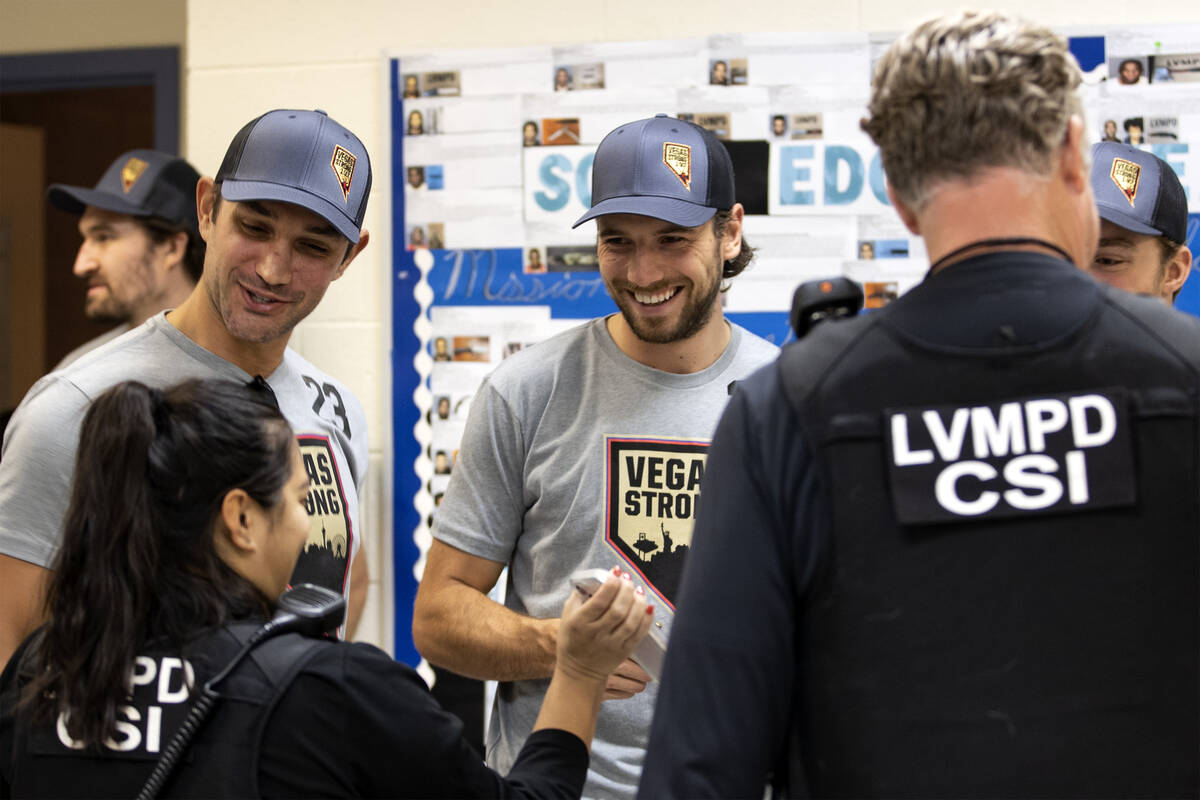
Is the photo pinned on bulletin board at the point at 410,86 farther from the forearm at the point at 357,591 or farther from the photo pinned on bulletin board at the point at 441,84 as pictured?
the forearm at the point at 357,591

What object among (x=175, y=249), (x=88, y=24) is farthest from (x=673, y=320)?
(x=88, y=24)

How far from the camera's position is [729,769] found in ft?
3.10

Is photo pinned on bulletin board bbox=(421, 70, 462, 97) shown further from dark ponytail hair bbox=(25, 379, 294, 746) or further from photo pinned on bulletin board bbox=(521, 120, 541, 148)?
dark ponytail hair bbox=(25, 379, 294, 746)

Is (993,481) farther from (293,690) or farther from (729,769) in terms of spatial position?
(293,690)

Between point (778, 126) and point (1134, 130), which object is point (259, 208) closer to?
point (778, 126)

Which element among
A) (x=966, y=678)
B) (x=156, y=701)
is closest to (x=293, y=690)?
(x=156, y=701)

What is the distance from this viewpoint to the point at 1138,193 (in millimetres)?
1830

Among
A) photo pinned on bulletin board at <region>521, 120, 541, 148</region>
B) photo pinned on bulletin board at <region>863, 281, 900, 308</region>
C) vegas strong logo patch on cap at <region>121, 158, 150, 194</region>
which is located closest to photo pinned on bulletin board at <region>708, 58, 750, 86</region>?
photo pinned on bulletin board at <region>521, 120, 541, 148</region>

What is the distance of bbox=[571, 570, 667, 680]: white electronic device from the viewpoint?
1.31 m

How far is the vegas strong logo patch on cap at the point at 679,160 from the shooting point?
→ 71.1 inches

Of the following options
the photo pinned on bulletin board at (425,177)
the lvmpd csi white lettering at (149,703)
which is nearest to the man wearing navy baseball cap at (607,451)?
the lvmpd csi white lettering at (149,703)

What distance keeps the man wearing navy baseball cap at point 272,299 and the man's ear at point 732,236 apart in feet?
1.94

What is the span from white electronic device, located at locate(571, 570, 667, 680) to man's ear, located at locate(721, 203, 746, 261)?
2.28 ft

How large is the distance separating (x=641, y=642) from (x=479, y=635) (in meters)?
0.38
